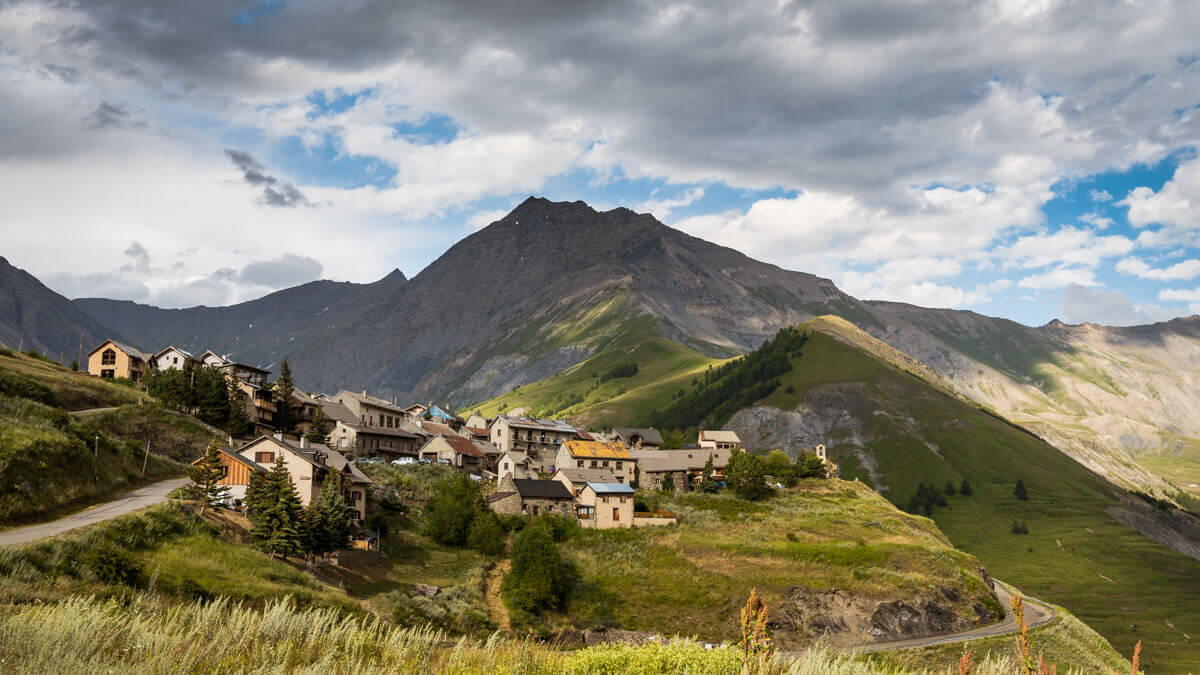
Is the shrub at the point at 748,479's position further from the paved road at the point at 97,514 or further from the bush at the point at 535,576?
the paved road at the point at 97,514

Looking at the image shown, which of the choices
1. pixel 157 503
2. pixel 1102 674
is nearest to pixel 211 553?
pixel 157 503

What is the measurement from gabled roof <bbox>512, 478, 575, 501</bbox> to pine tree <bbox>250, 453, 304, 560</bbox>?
40478mm

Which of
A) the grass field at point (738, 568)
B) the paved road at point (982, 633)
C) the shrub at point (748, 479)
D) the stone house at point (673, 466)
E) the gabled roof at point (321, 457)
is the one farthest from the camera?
the stone house at point (673, 466)

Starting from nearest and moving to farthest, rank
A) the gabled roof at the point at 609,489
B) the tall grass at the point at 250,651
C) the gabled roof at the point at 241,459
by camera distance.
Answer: the tall grass at the point at 250,651, the gabled roof at the point at 241,459, the gabled roof at the point at 609,489

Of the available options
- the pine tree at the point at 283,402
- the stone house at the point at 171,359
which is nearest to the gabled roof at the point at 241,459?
the pine tree at the point at 283,402

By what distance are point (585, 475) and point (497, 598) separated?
3425 centimetres

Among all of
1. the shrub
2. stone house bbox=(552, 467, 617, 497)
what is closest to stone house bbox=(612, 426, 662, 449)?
the shrub

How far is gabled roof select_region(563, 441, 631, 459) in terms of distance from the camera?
11775 cm

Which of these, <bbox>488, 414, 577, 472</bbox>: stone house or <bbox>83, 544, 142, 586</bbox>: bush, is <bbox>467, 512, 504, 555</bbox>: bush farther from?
<bbox>488, 414, 577, 472</bbox>: stone house

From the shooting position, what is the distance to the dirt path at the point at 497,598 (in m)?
64.5

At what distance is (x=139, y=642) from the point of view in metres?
12.4

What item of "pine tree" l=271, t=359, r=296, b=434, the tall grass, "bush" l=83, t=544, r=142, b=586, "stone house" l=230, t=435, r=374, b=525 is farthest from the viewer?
"pine tree" l=271, t=359, r=296, b=434

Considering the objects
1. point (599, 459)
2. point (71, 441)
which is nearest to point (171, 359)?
point (71, 441)

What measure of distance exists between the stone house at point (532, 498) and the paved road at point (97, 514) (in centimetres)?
3667
